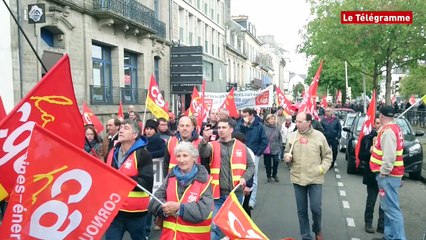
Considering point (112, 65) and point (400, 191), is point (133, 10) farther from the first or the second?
point (400, 191)

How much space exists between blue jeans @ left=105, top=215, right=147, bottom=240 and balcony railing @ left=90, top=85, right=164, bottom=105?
498 inches

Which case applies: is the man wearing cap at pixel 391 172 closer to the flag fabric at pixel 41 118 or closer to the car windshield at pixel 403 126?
the flag fabric at pixel 41 118

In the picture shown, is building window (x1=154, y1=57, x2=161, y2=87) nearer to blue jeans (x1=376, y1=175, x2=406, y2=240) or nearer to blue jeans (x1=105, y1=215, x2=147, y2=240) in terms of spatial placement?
blue jeans (x1=376, y1=175, x2=406, y2=240)

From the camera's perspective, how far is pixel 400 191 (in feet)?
31.2

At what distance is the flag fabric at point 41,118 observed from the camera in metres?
3.57

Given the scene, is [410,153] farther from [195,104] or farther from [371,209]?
[195,104]

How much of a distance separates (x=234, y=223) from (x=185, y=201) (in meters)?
0.57

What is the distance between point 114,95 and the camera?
18.6m

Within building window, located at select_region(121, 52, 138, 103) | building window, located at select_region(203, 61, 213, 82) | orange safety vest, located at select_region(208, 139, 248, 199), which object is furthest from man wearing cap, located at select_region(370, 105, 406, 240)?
building window, located at select_region(203, 61, 213, 82)

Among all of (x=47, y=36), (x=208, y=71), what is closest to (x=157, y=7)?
(x=47, y=36)

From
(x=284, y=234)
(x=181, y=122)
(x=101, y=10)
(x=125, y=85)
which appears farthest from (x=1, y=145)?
(x=125, y=85)

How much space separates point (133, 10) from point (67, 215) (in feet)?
56.5

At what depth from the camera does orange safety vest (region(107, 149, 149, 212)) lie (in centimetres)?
433

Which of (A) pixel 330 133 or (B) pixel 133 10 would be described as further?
(B) pixel 133 10
